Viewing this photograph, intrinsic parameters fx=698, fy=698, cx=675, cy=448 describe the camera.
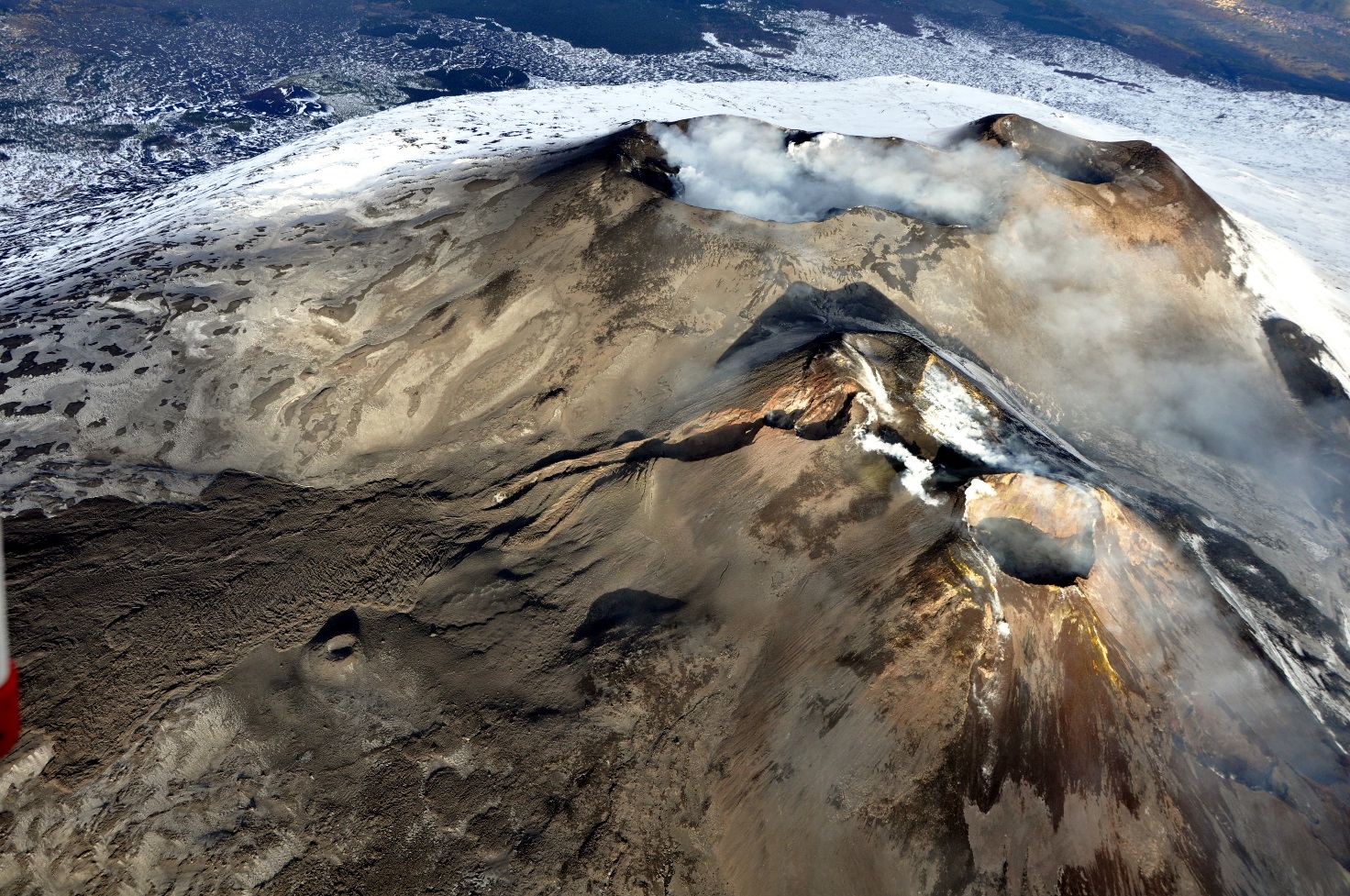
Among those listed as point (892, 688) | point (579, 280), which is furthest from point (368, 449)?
point (892, 688)

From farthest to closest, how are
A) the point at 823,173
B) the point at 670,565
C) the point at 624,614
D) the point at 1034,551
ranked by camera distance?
the point at 823,173 < the point at 670,565 < the point at 624,614 < the point at 1034,551

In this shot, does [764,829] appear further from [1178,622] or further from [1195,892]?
[1178,622]

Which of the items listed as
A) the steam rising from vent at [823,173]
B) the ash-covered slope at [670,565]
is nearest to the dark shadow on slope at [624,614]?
the ash-covered slope at [670,565]

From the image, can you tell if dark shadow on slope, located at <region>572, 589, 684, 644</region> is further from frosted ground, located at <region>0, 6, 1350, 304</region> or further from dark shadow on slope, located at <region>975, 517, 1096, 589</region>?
frosted ground, located at <region>0, 6, 1350, 304</region>

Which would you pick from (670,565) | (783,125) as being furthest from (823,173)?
(783,125)

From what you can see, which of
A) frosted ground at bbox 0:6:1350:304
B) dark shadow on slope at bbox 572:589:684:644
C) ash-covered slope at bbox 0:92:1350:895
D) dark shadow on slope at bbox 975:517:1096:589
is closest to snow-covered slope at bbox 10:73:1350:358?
frosted ground at bbox 0:6:1350:304

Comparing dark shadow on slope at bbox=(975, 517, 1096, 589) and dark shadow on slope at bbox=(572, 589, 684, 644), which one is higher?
dark shadow on slope at bbox=(975, 517, 1096, 589)

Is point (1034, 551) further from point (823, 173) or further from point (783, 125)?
point (783, 125)
